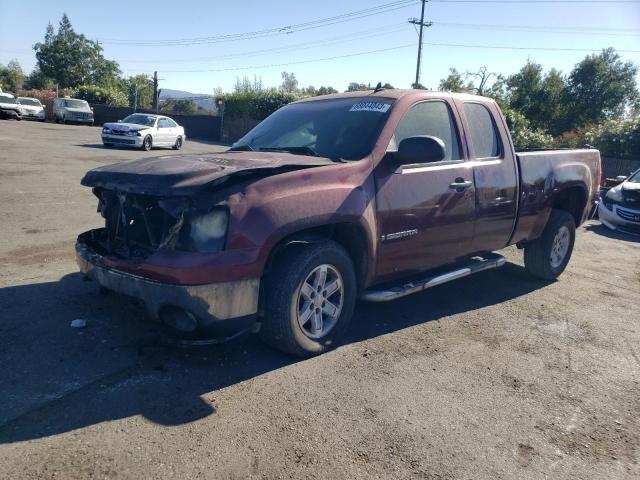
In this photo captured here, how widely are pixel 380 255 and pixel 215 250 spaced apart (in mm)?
1442

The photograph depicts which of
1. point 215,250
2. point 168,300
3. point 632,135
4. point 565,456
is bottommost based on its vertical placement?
point 565,456

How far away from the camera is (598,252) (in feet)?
29.0

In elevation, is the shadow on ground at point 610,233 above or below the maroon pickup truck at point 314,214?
below

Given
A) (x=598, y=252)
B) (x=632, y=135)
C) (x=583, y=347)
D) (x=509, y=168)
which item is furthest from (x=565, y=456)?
(x=632, y=135)

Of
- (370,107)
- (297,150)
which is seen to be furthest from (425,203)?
(297,150)

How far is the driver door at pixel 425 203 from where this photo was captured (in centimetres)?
420

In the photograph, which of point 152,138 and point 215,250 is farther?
point 152,138

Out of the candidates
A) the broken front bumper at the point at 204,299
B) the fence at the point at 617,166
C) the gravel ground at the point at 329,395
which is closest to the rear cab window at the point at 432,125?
the gravel ground at the point at 329,395

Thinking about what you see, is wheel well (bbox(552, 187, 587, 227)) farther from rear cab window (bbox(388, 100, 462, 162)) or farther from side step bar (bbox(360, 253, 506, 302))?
rear cab window (bbox(388, 100, 462, 162))

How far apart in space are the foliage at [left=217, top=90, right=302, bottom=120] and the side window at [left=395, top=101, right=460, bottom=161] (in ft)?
93.2

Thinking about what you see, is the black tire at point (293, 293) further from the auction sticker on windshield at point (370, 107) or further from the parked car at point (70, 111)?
the parked car at point (70, 111)

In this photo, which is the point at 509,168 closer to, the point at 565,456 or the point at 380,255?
the point at 380,255

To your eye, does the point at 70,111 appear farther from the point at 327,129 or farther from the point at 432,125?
the point at 432,125

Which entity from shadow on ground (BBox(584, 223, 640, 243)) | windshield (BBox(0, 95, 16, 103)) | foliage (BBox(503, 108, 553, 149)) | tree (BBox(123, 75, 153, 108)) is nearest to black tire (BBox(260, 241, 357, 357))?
shadow on ground (BBox(584, 223, 640, 243))
